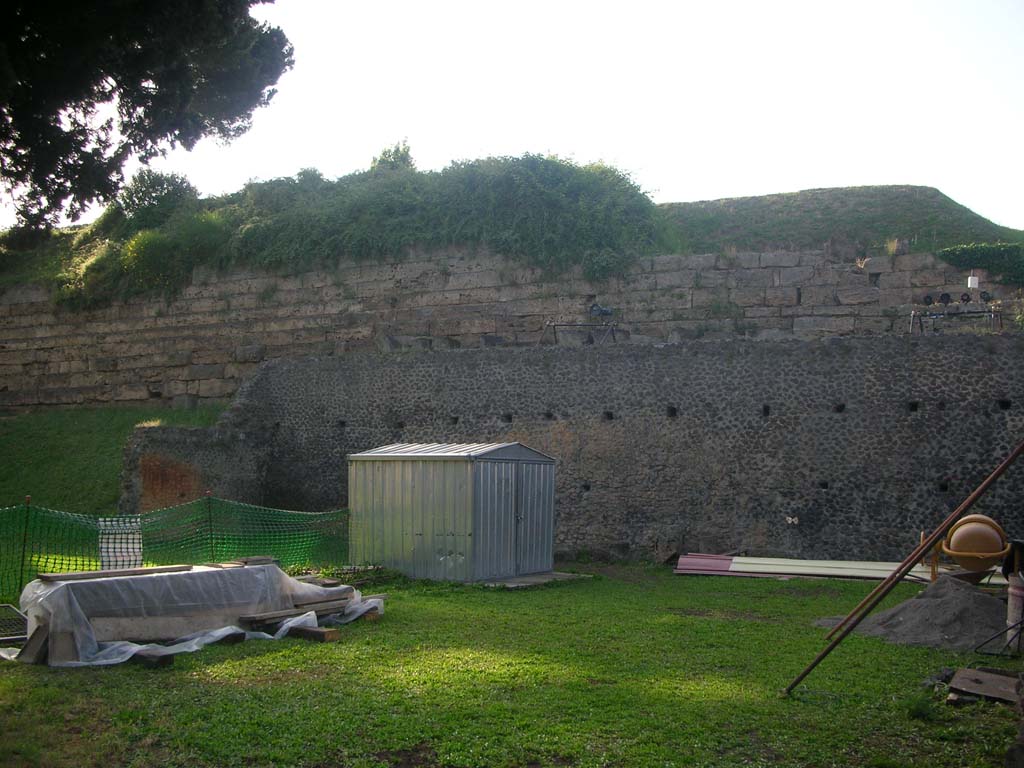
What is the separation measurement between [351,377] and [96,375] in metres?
8.88

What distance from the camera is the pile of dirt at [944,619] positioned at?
8.00 meters

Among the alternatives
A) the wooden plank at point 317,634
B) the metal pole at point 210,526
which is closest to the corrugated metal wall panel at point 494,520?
the metal pole at point 210,526

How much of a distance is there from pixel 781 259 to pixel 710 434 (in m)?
5.31

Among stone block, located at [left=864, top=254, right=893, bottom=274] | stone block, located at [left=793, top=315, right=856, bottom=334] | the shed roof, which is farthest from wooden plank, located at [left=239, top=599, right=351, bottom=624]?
stone block, located at [left=864, top=254, right=893, bottom=274]

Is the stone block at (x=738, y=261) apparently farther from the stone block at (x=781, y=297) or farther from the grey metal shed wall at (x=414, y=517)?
the grey metal shed wall at (x=414, y=517)

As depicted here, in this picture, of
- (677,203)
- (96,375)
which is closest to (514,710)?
(677,203)

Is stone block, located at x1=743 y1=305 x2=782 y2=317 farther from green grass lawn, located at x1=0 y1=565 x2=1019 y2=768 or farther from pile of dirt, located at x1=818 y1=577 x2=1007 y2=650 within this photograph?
green grass lawn, located at x1=0 y1=565 x2=1019 y2=768

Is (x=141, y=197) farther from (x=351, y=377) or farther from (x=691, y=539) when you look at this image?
(x=691, y=539)

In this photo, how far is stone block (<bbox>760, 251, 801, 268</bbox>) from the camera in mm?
18953

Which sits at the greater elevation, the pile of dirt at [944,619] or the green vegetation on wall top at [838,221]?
the green vegetation on wall top at [838,221]

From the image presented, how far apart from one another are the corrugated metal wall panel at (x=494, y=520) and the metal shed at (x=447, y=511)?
1cm

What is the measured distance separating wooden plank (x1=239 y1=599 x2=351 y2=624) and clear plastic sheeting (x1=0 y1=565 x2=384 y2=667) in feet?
0.18

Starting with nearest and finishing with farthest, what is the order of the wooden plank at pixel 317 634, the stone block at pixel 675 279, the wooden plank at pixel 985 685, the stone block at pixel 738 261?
1. the wooden plank at pixel 985 685
2. the wooden plank at pixel 317 634
3. the stone block at pixel 738 261
4. the stone block at pixel 675 279

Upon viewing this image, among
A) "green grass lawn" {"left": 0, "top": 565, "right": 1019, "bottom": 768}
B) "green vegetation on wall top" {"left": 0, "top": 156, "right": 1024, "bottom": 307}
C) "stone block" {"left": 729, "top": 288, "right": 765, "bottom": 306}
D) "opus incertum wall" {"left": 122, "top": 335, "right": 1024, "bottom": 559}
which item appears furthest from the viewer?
Result: "green vegetation on wall top" {"left": 0, "top": 156, "right": 1024, "bottom": 307}
